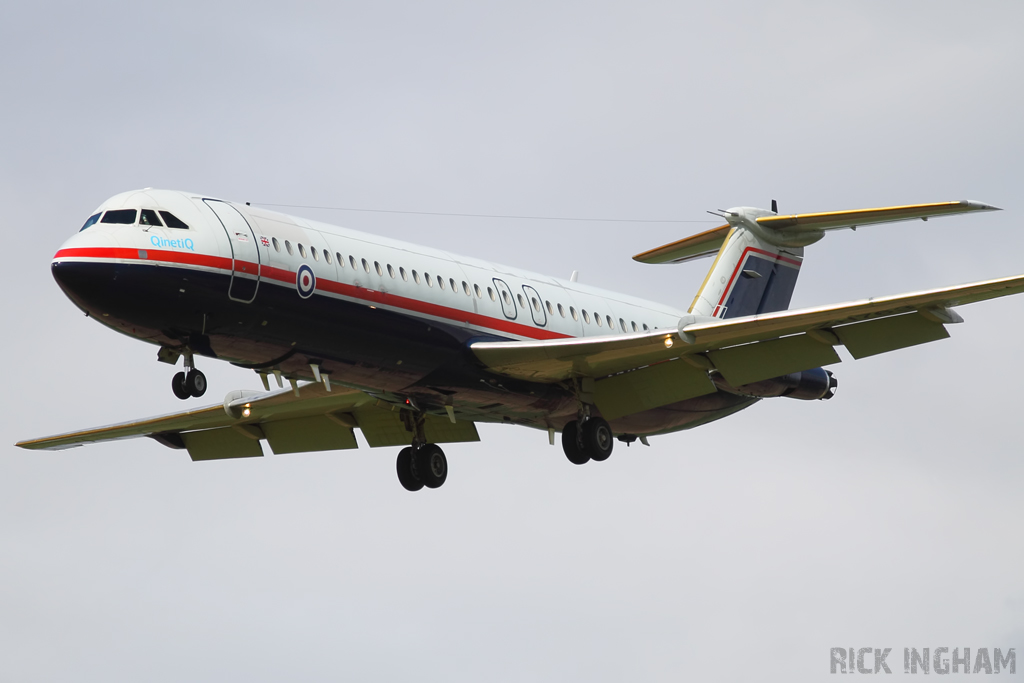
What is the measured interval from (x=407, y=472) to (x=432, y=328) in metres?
5.52

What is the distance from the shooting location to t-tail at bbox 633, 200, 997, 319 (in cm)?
3456

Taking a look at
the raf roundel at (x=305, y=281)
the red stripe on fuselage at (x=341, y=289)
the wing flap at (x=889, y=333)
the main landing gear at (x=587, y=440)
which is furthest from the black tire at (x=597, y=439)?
the raf roundel at (x=305, y=281)

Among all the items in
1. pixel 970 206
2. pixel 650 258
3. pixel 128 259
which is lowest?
pixel 128 259

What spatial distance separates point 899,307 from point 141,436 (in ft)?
60.6

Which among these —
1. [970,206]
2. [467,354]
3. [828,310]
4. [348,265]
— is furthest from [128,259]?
[970,206]

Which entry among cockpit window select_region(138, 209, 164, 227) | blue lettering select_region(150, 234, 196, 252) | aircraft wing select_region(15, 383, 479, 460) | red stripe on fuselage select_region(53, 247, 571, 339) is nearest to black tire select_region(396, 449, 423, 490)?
aircraft wing select_region(15, 383, 479, 460)

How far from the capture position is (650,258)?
35.3m

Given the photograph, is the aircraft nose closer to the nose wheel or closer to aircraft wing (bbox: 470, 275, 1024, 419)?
the nose wheel

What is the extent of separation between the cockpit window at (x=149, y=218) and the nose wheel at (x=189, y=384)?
101 inches

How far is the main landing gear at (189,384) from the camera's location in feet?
78.2

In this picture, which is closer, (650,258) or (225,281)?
(225,281)

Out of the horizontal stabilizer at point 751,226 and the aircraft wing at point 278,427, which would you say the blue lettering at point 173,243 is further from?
the horizontal stabilizer at point 751,226

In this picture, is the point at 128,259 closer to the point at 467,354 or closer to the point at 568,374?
the point at 467,354

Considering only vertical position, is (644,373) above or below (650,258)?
below
